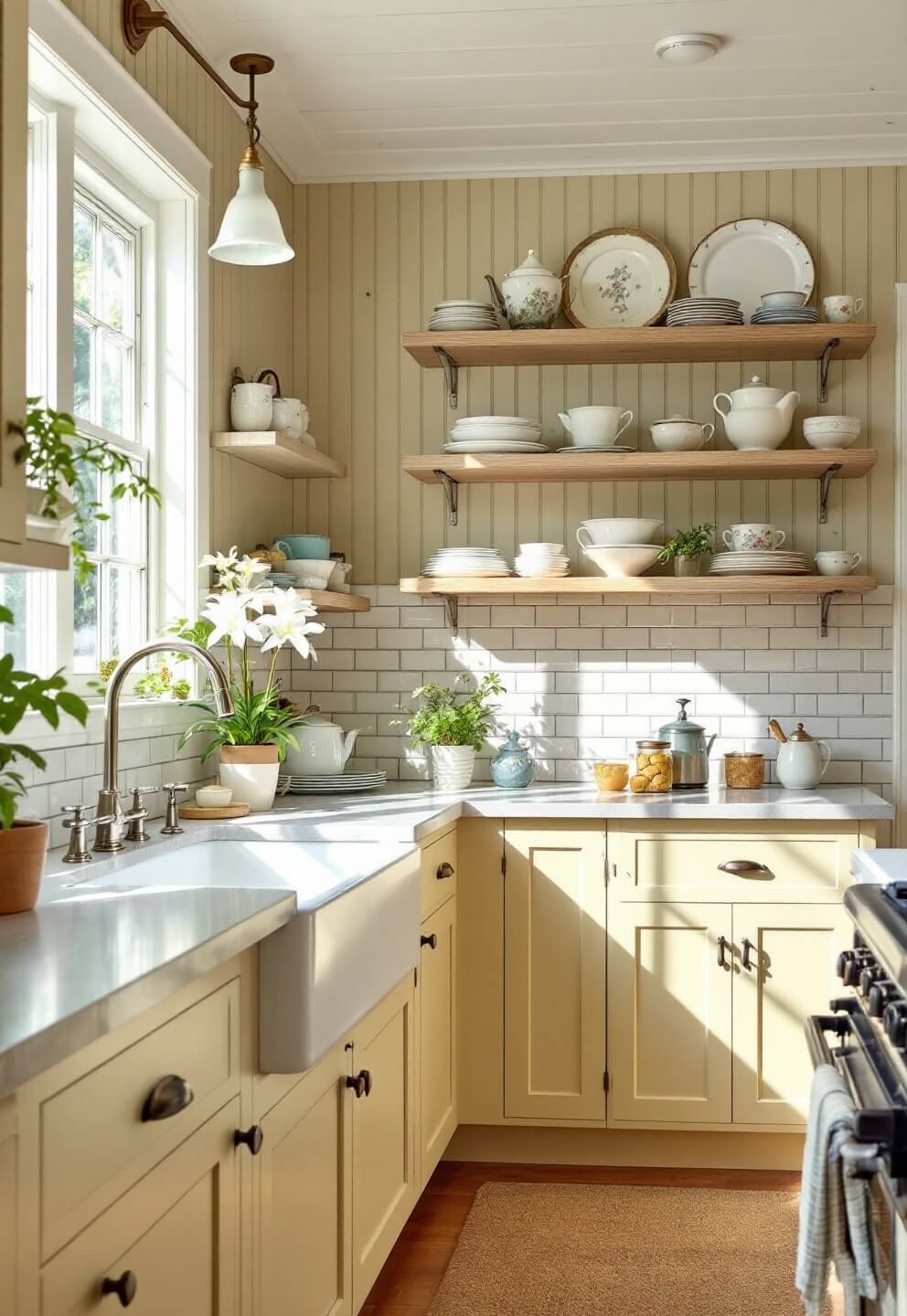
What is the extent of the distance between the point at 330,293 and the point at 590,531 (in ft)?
Answer: 3.77

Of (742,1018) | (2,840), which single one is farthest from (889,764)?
(2,840)

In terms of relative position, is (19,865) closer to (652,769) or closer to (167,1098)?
(167,1098)

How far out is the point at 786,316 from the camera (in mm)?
3896

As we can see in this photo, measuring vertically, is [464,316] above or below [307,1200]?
above

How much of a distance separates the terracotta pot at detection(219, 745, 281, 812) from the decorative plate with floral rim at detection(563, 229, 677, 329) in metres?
1.69

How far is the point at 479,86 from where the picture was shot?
3.76 m

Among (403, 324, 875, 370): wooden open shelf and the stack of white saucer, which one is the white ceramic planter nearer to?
the stack of white saucer

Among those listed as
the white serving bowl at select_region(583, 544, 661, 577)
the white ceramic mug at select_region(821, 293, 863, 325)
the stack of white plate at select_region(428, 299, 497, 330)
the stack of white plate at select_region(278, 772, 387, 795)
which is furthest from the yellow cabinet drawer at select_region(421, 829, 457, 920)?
the white ceramic mug at select_region(821, 293, 863, 325)


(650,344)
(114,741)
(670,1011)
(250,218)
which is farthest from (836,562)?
(114,741)

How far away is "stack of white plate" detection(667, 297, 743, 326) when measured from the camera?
3.91 metres

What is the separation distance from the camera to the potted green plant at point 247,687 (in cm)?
313

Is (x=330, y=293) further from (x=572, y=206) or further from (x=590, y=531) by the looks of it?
(x=590, y=531)

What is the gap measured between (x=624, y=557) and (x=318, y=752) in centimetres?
102

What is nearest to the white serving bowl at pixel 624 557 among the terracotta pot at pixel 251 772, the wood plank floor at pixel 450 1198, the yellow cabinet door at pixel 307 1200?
the terracotta pot at pixel 251 772
